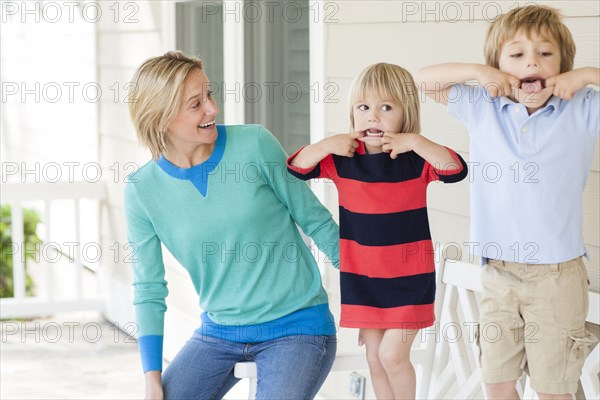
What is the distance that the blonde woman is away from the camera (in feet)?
7.73

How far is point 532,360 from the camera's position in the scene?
81.6 inches

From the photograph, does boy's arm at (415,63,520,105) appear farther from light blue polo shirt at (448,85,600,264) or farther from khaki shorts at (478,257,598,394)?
khaki shorts at (478,257,598,394)

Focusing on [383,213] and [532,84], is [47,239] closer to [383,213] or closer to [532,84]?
[383,213]

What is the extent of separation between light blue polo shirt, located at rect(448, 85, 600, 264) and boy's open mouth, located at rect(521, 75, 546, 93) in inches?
2.5

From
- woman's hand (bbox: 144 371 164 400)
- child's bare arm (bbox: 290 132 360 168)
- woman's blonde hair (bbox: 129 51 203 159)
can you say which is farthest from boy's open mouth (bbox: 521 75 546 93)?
woman's hand (bbox: 144 371 164 400)

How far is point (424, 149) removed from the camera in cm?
200

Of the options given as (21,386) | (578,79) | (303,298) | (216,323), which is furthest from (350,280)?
(21,386)

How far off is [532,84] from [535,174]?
18 cm

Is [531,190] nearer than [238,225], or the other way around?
[531,190]

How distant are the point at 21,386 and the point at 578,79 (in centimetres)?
333

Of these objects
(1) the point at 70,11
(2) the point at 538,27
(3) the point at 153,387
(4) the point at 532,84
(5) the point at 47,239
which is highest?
(1) the point at 70,11

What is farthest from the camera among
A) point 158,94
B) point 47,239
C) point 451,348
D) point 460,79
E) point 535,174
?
point 47,239

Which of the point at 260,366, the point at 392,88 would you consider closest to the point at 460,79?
the point at 392,88

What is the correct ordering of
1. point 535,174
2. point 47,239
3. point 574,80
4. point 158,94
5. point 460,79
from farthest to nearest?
point 47,239 < point 158,94 < point 460,79 < point 535,174 < point 574,80
